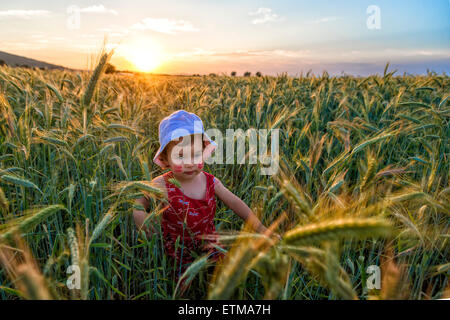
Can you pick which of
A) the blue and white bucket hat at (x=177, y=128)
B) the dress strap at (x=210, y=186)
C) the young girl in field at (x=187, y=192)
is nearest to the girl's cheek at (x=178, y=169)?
the young girl in field at (x=187, y=192)

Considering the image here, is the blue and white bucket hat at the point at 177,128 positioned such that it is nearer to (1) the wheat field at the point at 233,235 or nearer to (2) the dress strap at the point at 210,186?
(1) the wheat field at the point at 233,235

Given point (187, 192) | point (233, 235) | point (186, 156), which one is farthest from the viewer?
point (187, 192)

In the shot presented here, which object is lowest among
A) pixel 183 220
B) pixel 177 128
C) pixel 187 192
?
Result: pixel 183 220

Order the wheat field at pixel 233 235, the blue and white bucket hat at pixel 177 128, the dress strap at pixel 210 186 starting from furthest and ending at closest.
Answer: the dress strap at pixel 210 186 < the blue and white bucket hat at pixel 177 128 < the wheat field at pixel 233 235

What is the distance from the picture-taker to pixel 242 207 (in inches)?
68.9

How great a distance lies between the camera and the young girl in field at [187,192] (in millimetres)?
1516

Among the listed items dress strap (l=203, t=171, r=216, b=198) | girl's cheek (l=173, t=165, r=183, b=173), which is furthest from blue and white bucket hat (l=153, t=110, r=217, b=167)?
dress strap (l=203, t=171, r=216, b=198)

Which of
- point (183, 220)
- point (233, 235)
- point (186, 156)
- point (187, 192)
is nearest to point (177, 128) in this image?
point (186, 156)

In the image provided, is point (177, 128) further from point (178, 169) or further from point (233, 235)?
point (233, 235)

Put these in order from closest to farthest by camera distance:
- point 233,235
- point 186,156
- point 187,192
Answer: point 233,235, point 186,156, point 187,192

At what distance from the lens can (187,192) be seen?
5.39 ft

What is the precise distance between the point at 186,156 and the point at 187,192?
0.81ft
